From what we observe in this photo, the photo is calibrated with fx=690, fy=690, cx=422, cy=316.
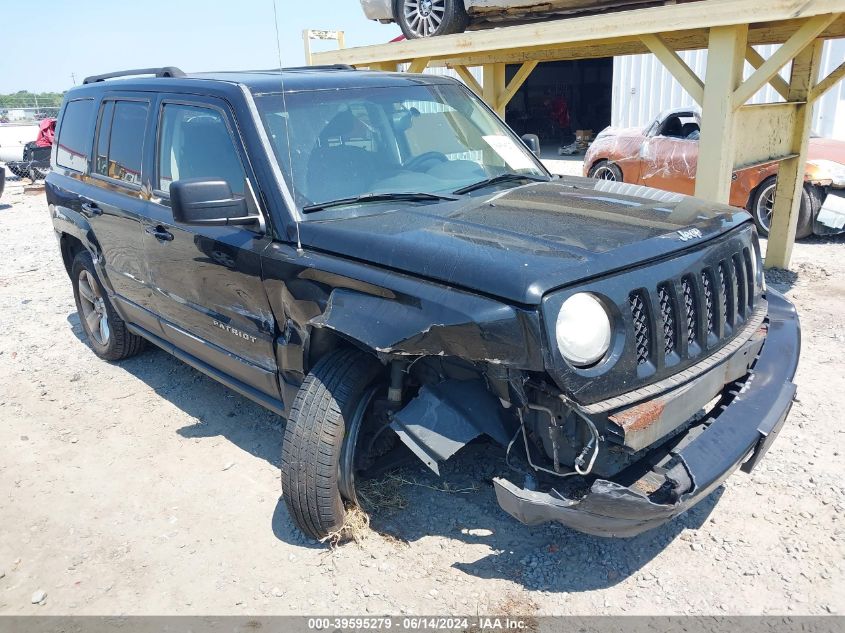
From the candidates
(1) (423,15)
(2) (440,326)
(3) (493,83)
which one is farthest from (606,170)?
(2) (440,326)

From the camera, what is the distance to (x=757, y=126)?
608 cm

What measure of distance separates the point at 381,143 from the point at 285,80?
23.9 inches

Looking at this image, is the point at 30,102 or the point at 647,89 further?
the point at 30,102

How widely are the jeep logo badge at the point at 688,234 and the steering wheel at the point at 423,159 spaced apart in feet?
4.48

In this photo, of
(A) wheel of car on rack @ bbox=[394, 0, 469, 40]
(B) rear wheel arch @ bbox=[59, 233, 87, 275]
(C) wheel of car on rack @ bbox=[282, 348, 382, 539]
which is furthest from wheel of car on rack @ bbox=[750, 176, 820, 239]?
(B) rear wheel arch @ bbox=[59, 233, 87, 275]

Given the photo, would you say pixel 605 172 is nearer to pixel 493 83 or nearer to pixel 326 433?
pixel 493 83

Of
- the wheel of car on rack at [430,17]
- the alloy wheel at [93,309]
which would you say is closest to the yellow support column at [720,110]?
the wheel of car on rack at [430,17]

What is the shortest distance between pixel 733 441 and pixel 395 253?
144 cm

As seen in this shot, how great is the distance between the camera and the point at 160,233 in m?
3.93

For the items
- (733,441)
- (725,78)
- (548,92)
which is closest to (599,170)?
(725,78)

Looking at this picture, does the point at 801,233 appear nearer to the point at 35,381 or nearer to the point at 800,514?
the point at 800,514

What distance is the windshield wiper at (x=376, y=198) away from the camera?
10.4 feet

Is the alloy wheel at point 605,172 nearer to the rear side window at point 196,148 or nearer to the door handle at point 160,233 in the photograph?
the rear side window at point 196,148

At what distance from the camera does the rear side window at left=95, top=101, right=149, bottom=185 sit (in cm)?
422
